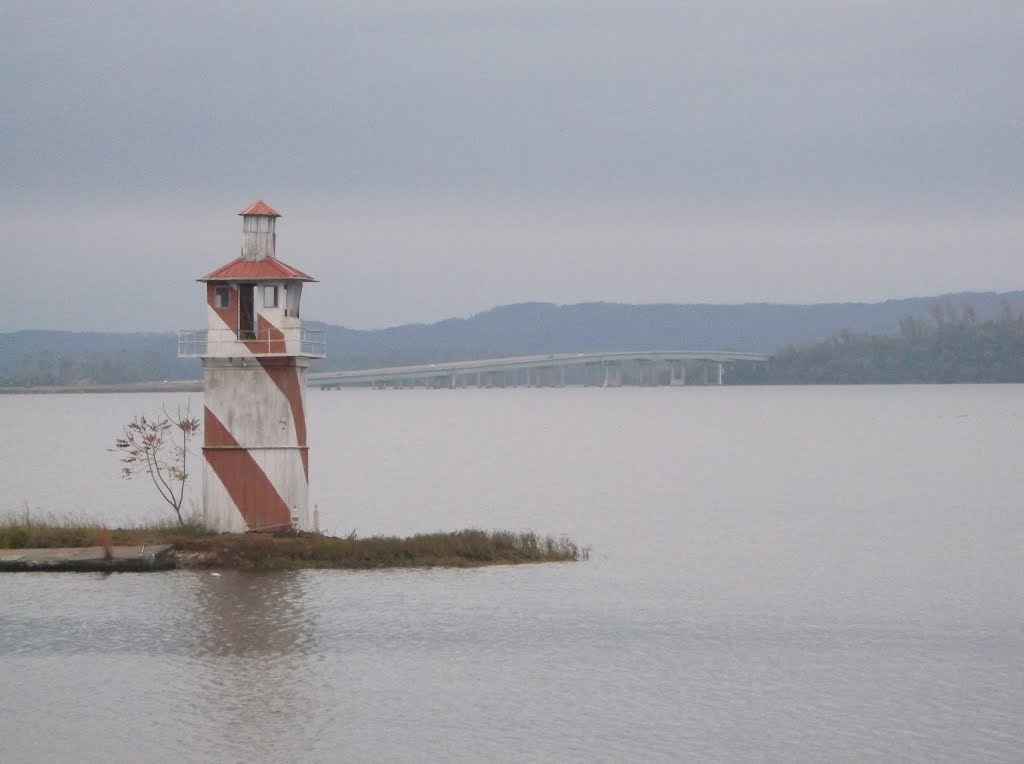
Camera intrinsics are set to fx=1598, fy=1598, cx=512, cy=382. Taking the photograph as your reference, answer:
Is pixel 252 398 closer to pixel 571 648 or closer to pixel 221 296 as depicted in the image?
pixel 221 296

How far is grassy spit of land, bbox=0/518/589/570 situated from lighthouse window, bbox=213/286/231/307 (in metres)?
5.11

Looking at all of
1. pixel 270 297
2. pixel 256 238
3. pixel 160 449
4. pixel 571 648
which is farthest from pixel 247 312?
pixel 160 449

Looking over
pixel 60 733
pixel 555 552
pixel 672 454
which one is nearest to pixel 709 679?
pixel 60 733

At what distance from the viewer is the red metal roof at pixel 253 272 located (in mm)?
35344

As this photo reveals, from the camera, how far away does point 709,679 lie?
87.4 ft

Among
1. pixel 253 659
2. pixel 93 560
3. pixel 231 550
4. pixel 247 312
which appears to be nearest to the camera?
pixel 253 659

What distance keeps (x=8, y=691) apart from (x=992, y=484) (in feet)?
168

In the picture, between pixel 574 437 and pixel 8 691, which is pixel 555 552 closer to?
pixel 8 691

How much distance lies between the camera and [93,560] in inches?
1352

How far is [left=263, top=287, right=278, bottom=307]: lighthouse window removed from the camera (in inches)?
1396

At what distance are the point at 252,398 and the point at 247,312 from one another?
1.98m

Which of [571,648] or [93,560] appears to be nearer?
[571,648]

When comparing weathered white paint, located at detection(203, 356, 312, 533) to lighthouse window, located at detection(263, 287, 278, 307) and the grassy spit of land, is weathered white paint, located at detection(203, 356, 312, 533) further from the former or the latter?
lighthouse window, located at detection(263, 287, 278, 307)

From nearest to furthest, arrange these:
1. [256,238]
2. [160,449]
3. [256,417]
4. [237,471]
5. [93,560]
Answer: [93,560] → [256,417] → [237,471] → [256,238] → [160,449]
